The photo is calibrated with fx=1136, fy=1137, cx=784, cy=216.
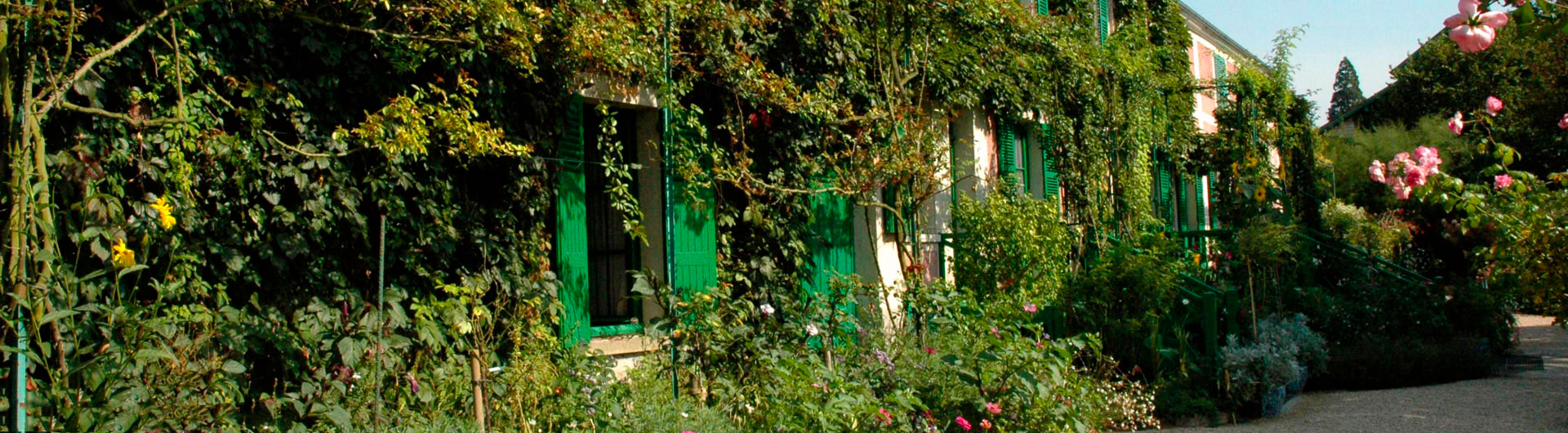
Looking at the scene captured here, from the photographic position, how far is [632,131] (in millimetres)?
6531

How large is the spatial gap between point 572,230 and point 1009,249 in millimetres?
3270

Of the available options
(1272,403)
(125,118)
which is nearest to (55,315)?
(125,118)

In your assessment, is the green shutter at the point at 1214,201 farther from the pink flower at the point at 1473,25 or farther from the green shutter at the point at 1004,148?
the pink flower at the point at 1473,25

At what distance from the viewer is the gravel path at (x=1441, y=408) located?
6715 millimetres

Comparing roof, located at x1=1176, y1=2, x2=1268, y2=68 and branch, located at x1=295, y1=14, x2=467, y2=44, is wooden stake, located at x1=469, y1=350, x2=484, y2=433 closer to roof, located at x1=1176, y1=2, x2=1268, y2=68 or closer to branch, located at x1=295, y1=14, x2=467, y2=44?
branch, located at x1=295, y1=14, x2=467, y2=44

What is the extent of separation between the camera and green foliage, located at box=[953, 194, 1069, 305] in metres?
7.73

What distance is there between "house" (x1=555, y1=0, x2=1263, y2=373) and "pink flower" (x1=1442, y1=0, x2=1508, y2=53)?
3.35 m

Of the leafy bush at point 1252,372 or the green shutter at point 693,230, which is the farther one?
the leafy bush at point 1252,372

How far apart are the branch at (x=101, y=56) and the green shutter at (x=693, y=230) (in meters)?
2.66

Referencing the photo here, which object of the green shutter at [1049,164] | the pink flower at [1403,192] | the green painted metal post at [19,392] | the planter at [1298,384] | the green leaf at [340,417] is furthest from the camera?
the green shutter at [1049,164]

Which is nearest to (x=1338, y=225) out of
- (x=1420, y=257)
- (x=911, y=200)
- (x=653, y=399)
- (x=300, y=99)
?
(x=1420, y=257)

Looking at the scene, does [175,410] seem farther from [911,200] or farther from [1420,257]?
[1420,257]

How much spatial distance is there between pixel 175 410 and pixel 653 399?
1.89 meters

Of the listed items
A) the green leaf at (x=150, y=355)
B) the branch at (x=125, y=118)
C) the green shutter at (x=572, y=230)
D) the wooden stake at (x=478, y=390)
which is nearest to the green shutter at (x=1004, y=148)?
the green shutter at (x=572, y=230)
